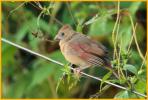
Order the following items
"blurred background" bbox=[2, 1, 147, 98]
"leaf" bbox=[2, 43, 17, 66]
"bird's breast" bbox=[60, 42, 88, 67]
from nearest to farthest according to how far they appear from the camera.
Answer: "bird's breast" bbox=[60, 42, 88, 67] < "blurred background" bbox=[2, 1, 147, 98] < "leaf" bbox=[2, 43, 17, 66]

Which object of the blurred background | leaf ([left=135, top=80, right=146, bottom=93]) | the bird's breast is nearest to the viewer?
leaf ([left=135, top=80, right=146, bottom=93])

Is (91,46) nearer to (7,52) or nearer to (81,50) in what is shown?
(81,50)

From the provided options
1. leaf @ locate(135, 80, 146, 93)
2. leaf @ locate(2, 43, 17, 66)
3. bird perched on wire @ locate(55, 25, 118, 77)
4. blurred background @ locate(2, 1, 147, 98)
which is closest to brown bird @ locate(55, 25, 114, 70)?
bird perched on wire @ locate(55, 25, 118, 77)

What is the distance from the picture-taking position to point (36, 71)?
18.5ft

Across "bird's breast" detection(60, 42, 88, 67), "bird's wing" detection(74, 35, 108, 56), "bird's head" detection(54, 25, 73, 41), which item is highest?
"bird's head" detection(54, 25, 73, 41)

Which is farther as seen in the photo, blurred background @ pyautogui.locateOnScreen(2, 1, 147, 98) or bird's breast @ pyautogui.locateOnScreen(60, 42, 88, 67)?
blurred background @ pyautogui.locateOnScreen(2, 1, 147, 98)

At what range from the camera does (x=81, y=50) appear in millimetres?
3574

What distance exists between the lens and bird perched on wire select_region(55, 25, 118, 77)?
3.45m

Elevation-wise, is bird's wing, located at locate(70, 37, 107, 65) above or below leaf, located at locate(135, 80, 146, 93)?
above

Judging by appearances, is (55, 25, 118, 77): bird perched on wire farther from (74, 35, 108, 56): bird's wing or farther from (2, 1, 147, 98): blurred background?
(2, 1, 147, 98): blurred background

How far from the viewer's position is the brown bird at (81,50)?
11.3 ft

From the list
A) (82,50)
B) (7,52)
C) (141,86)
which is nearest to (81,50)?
(82,50)

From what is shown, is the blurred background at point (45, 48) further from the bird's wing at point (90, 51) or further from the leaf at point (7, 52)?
the bird's wing at point (90, 51)

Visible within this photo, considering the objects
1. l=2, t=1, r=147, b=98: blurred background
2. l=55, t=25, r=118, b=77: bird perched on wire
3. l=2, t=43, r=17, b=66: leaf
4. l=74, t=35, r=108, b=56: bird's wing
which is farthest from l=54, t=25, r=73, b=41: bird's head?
l=2, t=43, r=17, b=66: leaf
